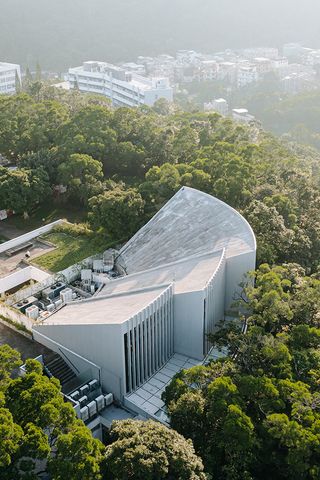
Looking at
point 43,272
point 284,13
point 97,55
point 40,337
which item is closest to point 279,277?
point 40,337

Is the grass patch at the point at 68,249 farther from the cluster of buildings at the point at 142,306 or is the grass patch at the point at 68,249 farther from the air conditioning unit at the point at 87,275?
the air conditioning unit at the point at 87,275

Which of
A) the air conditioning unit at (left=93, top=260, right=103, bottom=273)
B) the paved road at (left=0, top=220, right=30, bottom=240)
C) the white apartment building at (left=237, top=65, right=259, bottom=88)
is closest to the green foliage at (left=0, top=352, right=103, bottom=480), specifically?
the air conditioning unit at (left=93, top=260, right=103, bottom=273)

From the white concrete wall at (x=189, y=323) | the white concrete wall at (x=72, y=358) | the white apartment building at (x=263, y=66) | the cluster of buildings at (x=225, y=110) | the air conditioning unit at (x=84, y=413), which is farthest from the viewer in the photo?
the white apartment building at (x=263, y=66)

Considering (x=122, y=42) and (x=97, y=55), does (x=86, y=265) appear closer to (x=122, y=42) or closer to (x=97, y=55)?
(x=97, y=55)

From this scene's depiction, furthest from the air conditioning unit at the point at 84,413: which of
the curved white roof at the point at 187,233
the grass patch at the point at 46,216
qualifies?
the grass patch at the point at 46,216

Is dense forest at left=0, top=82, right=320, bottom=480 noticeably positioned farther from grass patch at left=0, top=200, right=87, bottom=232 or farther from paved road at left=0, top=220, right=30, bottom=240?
paved road at left=0, top=220, right=30, bottom=240

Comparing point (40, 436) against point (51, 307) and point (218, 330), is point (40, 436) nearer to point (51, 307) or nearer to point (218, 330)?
point (218, 330)
